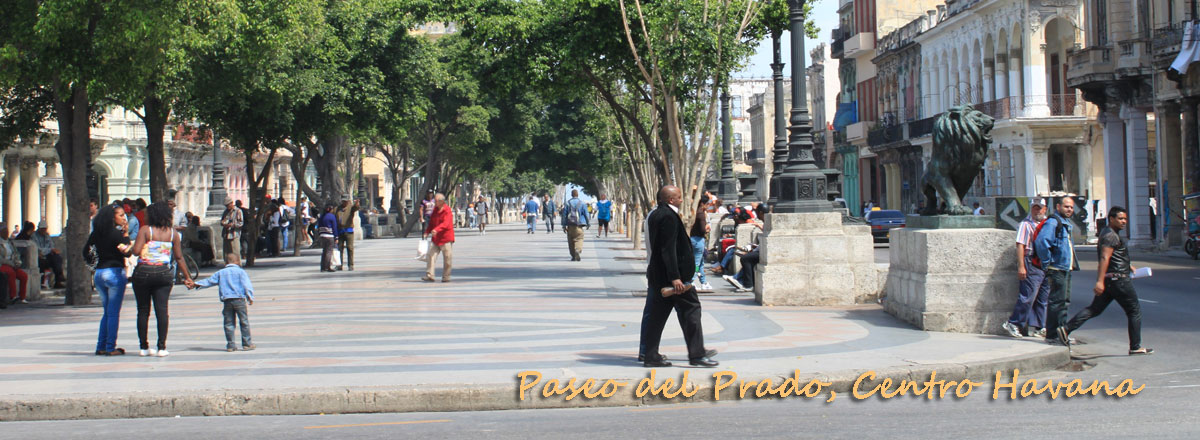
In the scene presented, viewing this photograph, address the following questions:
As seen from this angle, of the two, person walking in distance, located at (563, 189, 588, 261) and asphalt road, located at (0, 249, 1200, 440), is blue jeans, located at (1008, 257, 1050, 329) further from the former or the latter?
person walking in distance, located at (563, 189, 588, 261)

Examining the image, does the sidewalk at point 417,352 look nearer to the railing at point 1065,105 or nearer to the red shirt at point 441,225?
the red shirt at point 441,225

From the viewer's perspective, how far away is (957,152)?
13.4m

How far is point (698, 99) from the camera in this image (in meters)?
21.3

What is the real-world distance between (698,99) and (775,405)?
12424 millimetres

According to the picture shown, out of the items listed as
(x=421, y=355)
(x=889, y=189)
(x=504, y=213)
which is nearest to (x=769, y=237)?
(x=421, y=355)

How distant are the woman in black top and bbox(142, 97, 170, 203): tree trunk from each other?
12173mm

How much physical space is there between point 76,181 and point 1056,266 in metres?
13.5

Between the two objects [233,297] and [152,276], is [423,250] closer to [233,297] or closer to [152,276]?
[233,297]

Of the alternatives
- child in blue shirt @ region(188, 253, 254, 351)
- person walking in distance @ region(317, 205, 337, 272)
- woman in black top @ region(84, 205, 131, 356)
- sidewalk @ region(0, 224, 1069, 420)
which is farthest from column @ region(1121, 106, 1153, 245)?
woman in black top @ region(84, 205, 131, 356)

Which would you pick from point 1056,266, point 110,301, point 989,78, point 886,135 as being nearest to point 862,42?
point 886,135

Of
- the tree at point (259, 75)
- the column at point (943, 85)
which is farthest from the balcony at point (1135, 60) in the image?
the tree at point (259, 75)

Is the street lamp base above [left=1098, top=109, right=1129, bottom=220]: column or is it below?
below

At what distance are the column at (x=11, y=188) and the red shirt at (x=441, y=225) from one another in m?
30.5

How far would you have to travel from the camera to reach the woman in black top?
12164 mm
